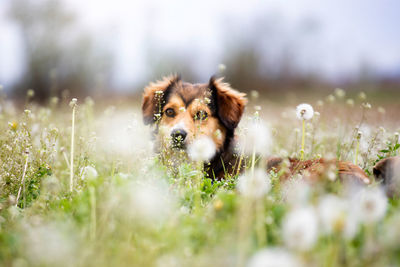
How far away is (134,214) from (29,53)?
66.9ft

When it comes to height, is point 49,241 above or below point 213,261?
above

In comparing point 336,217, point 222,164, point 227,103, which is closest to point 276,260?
point 336,217

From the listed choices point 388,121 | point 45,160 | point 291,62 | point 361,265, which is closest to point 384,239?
point 361,265

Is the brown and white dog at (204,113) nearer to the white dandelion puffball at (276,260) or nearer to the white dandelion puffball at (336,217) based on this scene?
the white dandelion puffball at (336,217)

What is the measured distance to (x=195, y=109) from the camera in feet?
14.5

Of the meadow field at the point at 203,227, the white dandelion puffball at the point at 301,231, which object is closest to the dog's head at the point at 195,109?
the meadow field at the point at 203,227

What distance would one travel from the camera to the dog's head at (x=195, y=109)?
434cm

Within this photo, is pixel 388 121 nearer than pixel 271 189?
No

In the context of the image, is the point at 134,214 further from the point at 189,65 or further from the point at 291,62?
the point at 291,62

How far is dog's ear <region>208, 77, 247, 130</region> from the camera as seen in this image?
4.64 meters

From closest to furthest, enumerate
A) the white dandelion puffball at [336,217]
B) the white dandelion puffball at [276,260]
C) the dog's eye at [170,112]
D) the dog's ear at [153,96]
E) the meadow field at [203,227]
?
the white dandelion puffball at [276,260]
the white dandelion puffball at [336,217]
the meadow field at [203,227]
the dog's eye at [170,112]
the dog's ear at [153,96]

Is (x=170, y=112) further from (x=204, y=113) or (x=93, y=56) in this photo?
(x=93, y=56)

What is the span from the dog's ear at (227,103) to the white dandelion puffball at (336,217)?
9.48 feet

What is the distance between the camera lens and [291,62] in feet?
79.5
